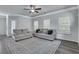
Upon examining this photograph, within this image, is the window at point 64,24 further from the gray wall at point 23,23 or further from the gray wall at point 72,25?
the gray wall at point 23,23

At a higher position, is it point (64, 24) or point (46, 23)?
point (46, 23)

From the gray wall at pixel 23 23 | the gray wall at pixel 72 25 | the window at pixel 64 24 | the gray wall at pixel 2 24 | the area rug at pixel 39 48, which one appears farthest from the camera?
the gray wall at pixel 2 24

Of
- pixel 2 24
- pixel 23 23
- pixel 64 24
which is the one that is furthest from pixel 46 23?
pixel 2 24

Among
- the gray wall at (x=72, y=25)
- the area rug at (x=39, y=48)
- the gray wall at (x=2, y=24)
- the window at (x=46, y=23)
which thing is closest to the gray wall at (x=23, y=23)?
the gray wall at (x=72, y=25)

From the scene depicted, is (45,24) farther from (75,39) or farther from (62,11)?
(75,39)

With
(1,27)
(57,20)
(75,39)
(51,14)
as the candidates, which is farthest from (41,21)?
(1,27)

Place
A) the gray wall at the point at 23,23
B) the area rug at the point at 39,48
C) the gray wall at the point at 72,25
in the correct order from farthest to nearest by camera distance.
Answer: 1. the gray wall at the point at 23,23
2. the gray wall at the point at 72,25
3. the area rug at the point at 39,48

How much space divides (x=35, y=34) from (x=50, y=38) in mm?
1809

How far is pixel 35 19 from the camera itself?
5.95 m

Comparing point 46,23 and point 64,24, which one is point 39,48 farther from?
A: point 46,23

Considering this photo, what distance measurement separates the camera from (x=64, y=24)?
14.7 feet

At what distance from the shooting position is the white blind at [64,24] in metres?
4.22
